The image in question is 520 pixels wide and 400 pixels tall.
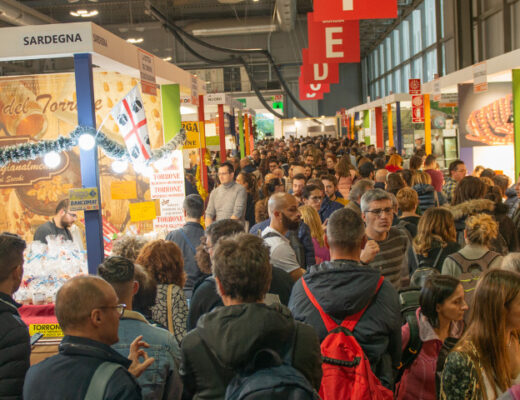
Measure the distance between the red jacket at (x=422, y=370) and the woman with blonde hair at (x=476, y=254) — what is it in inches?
34.8

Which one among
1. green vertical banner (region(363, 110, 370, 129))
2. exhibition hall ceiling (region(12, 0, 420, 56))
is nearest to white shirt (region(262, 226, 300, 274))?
green vertical banner (region(363, 110, 370, 129))

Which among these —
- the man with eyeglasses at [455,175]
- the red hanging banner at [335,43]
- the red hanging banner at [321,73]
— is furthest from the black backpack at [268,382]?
the red hanging banner at [321,73]

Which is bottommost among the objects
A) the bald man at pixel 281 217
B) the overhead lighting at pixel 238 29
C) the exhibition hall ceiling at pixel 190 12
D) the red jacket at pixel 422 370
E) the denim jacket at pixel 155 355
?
the red jacket at pixel 422 370

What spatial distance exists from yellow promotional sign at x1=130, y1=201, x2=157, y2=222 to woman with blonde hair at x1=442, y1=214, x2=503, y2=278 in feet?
12.5

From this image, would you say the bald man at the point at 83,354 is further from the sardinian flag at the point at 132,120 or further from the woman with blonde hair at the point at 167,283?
the sardinian flag at the point at 132,120

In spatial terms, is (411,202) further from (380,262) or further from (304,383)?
(304,383)

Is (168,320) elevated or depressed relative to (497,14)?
depressed

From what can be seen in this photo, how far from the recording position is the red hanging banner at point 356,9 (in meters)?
6.13

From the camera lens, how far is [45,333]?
14.0ft

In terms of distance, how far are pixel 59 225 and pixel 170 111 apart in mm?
2284

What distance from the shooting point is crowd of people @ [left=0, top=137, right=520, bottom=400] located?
1854 mm

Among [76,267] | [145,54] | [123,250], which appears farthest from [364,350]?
[145,54]

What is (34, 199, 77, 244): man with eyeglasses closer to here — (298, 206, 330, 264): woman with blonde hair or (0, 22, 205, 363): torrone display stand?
(0, 22, 205, 363): torrone display stand

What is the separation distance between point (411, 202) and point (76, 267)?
2.90 metres
